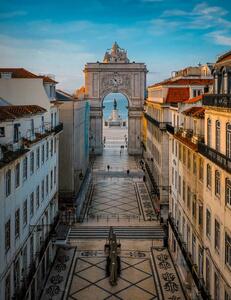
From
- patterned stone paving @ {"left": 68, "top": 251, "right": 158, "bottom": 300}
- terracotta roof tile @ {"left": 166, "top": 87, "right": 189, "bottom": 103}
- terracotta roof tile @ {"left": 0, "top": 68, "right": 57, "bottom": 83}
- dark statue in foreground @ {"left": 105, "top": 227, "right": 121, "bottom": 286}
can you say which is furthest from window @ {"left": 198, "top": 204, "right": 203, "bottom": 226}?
terracotta roof tile @ {"left": 166, "top": 87, "right": 189, "bottom": 103}

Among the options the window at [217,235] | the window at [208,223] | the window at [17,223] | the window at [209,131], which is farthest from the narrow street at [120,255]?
the window at [209,131]

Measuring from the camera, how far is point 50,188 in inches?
1236

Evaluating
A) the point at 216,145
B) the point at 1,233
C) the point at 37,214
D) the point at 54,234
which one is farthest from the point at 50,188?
the point at 216,145

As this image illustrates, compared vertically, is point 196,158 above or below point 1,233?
above

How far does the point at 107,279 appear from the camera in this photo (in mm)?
28172

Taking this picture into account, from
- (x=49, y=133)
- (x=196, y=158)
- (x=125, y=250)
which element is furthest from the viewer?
(x=125, y=250)

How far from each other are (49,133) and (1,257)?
42.0ft

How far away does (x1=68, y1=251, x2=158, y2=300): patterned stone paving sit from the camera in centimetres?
2586

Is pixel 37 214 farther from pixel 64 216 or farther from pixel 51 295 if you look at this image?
pixel 64 216

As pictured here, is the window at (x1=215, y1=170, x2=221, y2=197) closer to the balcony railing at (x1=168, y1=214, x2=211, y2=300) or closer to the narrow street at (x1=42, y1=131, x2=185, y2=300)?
the balcony railing at (x1=168, y1=214, x2=211, y2=300)

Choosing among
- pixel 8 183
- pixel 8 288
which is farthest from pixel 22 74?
pixel 8 288

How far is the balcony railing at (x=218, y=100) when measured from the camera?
1691 cm

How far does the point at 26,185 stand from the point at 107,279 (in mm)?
9439

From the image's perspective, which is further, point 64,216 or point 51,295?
point 64,216
